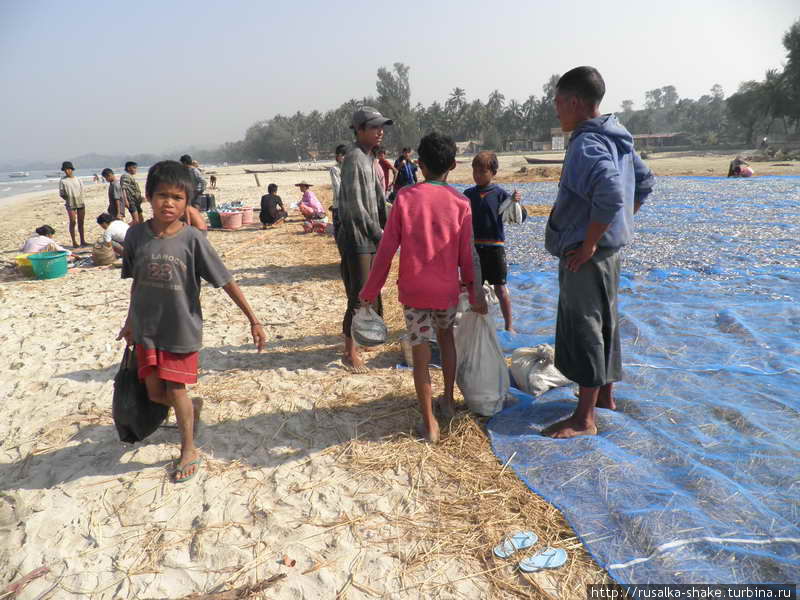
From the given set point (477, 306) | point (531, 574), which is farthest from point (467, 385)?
point (531, 574)

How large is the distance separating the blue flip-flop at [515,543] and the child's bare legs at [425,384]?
3.01 ft

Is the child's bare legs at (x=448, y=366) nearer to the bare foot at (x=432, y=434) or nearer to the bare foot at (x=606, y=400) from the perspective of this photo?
the bare foot at (x=432, y=434)

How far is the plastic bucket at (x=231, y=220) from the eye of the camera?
43.3 ft

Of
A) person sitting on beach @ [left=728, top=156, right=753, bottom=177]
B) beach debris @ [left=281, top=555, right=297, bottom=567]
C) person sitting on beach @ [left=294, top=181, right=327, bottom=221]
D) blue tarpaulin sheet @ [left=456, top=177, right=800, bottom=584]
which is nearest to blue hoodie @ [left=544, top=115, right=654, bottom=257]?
blue tarpaulin sheet @ [left=456, top=177, right=800, bottom=584]

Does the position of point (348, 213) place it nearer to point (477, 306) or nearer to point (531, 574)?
point (477, 306)

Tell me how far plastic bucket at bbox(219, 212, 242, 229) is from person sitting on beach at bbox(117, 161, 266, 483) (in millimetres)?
11124

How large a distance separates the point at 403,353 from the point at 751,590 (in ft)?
10.0

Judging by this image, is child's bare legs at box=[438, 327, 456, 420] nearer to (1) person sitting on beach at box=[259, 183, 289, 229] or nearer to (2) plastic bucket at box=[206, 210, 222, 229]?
(1) person sitting on beach at box=[259, 183, 289, 229]

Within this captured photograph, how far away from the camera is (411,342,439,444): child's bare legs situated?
3.01 metres

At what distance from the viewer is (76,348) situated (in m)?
5.02

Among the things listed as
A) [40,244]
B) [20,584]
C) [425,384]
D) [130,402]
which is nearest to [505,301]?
[425,384]

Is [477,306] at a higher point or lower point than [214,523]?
higher

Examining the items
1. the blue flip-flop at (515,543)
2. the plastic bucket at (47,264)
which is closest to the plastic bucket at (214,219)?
the plastic bucket at (47,264)

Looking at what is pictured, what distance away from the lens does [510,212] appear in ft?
14.3
